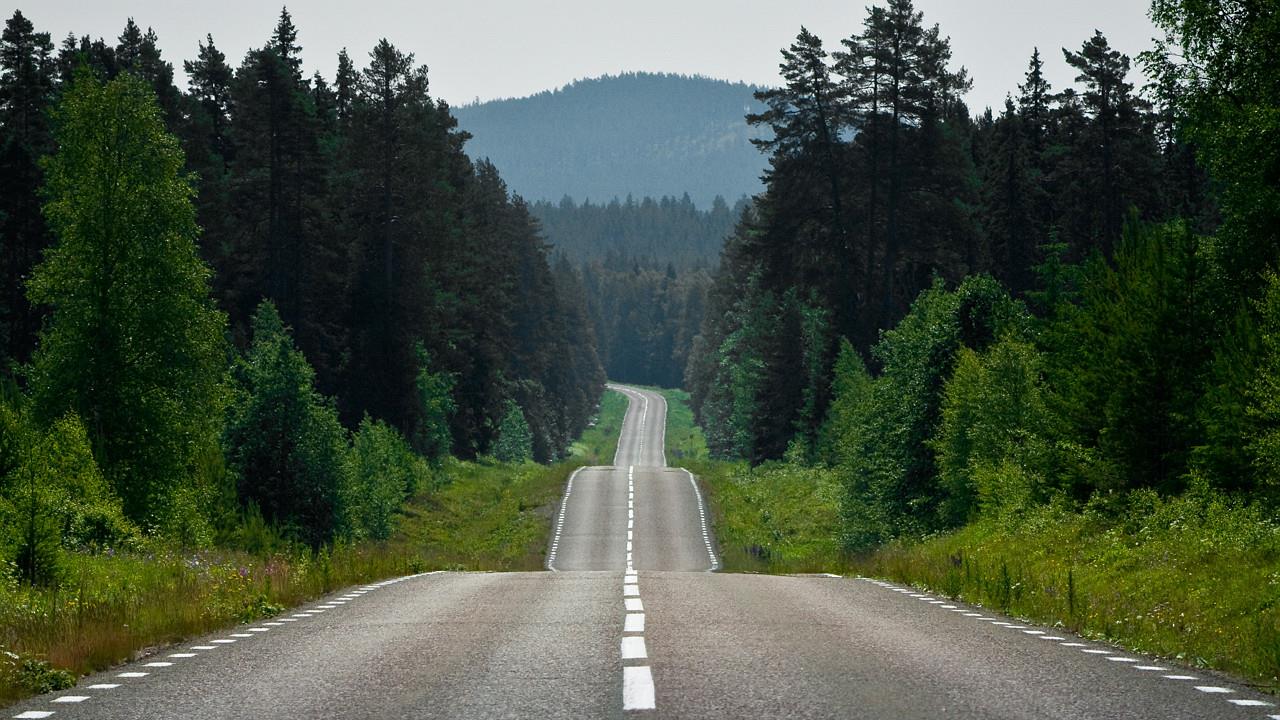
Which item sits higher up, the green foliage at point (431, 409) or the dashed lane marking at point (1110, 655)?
the green foliage at point (431, 409)

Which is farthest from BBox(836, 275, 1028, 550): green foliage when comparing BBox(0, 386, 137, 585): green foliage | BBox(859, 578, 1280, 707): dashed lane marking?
BBox(0, 386, 137, 585): green foliage

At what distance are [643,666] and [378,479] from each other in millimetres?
42150

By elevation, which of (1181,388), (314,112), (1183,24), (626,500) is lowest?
(626,500)

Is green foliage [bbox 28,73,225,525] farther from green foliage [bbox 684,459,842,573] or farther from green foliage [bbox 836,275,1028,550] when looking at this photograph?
green foliage [bbox 836,275,1028,550]

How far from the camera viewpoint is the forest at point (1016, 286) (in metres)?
25.7

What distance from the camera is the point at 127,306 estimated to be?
37000mm

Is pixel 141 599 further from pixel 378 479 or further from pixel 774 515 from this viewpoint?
pixel 774 515

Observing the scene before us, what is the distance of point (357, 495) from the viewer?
44.8 meters

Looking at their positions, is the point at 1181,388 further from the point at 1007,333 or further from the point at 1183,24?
the point at 1007,333

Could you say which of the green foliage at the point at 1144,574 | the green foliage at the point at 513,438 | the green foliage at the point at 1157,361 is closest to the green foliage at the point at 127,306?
the green foliage at the point at 1144,574

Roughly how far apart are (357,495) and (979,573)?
2804 centimetres

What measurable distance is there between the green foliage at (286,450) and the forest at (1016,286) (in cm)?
1750

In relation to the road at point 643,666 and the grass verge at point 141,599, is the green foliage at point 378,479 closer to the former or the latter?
the grass verge at point 141,599

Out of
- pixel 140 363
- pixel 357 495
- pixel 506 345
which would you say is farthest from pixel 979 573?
pixel 506 345
